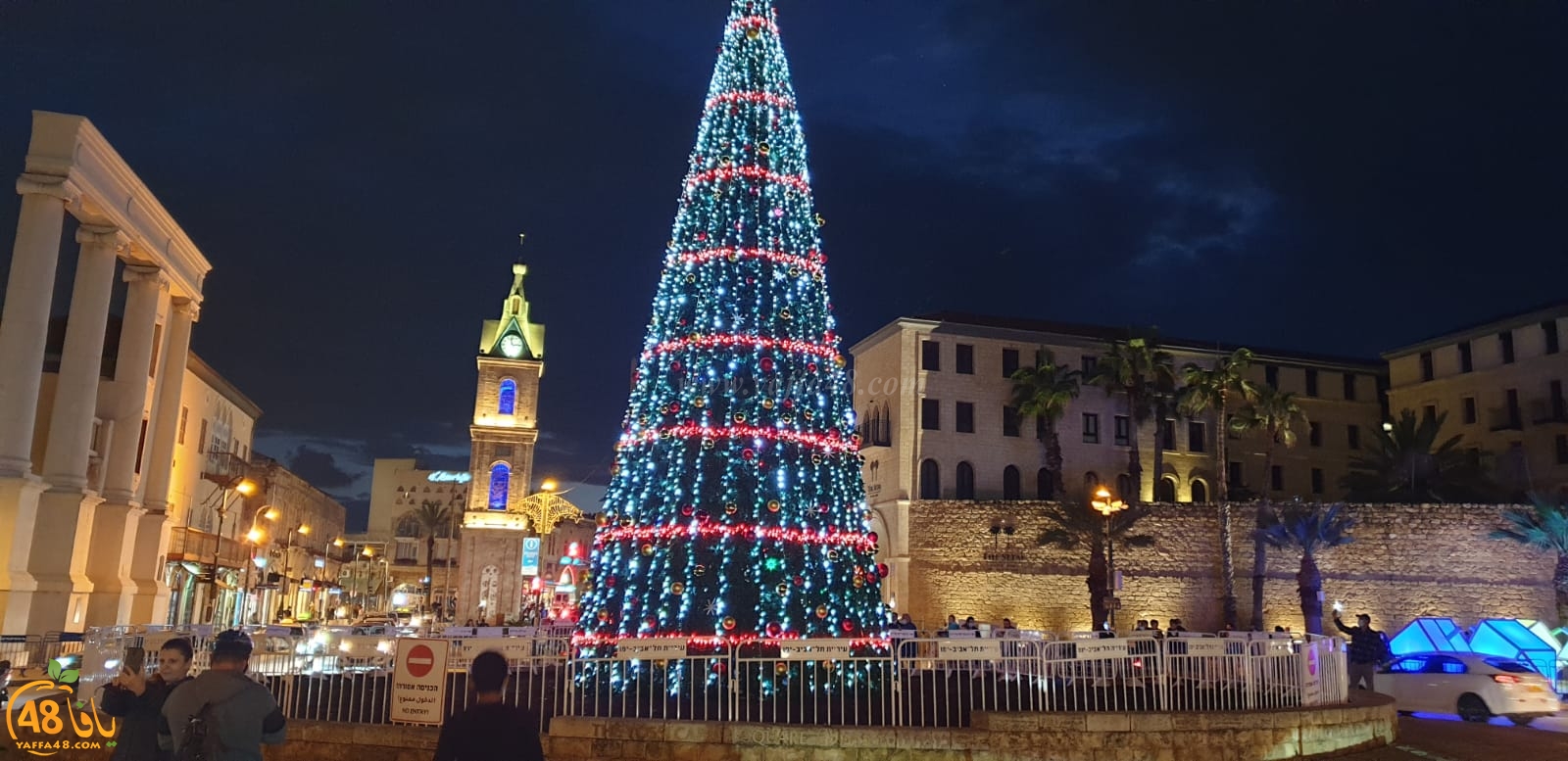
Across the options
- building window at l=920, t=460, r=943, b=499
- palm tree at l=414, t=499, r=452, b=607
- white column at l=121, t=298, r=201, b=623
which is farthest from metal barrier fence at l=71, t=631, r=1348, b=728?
palm tree at l=414, t=499, r=452, b=607

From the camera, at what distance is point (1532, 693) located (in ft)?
53.0

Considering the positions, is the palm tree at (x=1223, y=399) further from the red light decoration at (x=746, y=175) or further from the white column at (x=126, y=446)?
the white column at (x=126, y=446)

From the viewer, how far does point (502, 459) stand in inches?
2667

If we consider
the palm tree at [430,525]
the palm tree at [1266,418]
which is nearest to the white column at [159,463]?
the palm tree at [430,525]

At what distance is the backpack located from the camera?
16.6 feet

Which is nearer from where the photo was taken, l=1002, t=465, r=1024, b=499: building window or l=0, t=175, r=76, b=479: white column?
l=0, t=175, r=76, b=479: white column

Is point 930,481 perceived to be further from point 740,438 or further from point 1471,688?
point 740,438

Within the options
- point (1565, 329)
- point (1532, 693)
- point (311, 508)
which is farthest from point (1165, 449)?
point (311, 508)

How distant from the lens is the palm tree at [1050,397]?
43969 mm

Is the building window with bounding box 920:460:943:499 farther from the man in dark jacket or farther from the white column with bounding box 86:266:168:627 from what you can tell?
the man in dark jacket

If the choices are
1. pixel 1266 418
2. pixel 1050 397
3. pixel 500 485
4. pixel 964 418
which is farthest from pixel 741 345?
pixel 500 485

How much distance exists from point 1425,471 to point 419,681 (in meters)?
43.9

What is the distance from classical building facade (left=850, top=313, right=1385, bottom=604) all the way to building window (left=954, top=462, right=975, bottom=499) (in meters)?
0.05

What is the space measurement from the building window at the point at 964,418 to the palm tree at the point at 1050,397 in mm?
1877
